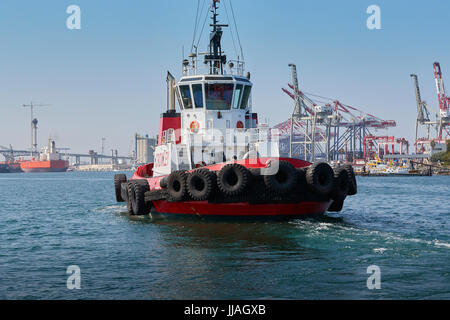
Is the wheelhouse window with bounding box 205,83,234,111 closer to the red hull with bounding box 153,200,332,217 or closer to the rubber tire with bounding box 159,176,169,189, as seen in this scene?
the rubber tire with bounding box 159,176,169,189

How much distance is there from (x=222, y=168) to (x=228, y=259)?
450 cm

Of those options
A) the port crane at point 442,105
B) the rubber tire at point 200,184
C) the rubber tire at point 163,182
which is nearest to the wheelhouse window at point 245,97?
the rubber tire at point 163,182

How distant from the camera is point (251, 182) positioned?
15570 mm

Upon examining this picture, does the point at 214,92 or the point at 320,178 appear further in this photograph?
the point at 214,92

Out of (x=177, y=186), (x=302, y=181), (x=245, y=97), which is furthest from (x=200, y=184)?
(x=245, y=97)

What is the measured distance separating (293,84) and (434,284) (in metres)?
110

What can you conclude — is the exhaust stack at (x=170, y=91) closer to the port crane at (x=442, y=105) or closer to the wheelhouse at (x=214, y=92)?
the wheelhouse at (x=214, y=92)

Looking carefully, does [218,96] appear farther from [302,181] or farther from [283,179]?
[302,181]

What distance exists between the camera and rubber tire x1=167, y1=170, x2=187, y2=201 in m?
16.5

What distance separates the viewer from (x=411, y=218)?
21000 mm

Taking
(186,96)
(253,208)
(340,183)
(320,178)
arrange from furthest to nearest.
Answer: (186,96) < (340,183) < (320,178) < (253,208)

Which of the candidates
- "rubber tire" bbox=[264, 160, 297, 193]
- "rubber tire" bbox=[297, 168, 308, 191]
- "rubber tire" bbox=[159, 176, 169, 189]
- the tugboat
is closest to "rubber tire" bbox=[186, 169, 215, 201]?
the tugboat

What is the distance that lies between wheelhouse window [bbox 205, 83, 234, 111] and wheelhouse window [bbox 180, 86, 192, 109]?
2.83 ft
